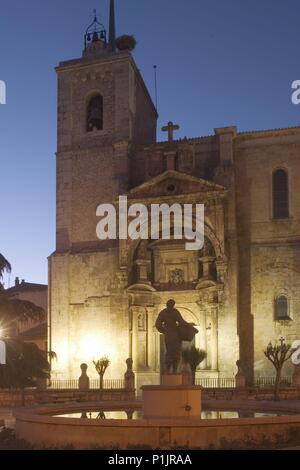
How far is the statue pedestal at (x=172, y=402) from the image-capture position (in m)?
13.4

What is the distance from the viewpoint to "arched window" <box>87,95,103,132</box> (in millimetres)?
33719

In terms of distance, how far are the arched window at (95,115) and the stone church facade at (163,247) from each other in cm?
5

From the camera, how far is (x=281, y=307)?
97.1ft

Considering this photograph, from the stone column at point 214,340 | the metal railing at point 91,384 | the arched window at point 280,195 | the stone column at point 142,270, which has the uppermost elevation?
the arched window at point 280,195

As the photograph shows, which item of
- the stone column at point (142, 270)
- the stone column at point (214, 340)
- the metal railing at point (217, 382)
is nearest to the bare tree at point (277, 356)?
the metal railing at point (217, 382)

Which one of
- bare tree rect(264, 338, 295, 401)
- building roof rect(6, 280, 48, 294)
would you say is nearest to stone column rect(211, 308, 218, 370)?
bare tree rect(264, 338, 295, 401)

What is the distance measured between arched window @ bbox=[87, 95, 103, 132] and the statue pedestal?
856 inches

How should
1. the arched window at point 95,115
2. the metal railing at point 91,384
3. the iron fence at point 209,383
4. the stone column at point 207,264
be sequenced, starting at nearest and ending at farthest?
the iron fence at point 209,383, the metal railing at point 91,384, the stone column at point 207,264, the arched window at point 95,115

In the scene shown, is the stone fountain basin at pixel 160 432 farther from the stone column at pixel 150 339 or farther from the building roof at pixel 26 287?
the building roof at pixel 26 287

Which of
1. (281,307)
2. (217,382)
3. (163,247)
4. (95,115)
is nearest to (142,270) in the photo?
(163,247)

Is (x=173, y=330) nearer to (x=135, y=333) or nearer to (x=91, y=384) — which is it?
(x=91, y=384)

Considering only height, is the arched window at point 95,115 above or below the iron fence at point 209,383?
above

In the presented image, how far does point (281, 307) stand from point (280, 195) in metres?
4.80

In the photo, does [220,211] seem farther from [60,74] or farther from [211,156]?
[60,74]
